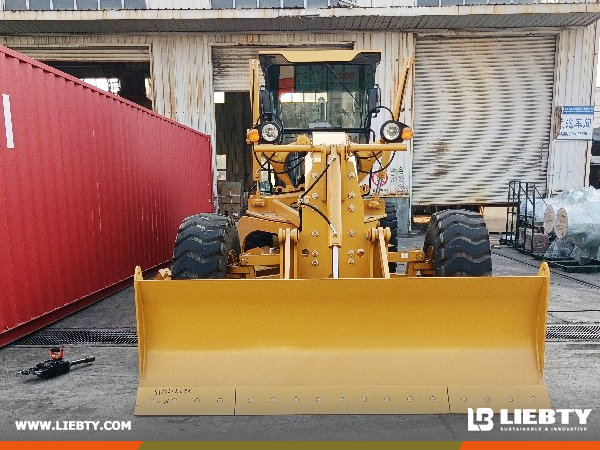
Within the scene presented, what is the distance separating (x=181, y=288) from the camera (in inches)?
140

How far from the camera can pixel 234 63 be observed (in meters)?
14.8

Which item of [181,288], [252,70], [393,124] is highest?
[252,70]

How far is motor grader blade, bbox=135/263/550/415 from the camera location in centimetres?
341

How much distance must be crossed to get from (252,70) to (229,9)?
8596 mm

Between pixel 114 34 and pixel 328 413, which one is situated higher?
pixel 114 34

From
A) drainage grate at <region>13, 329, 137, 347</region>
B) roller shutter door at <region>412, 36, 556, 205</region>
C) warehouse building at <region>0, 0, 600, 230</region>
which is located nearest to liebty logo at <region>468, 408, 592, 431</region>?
drainage grate at <region>13, 329, 137, 347</region>

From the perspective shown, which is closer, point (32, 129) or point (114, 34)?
point (32, 129)

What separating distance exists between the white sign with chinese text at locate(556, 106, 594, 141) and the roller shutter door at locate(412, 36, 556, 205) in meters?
0.43

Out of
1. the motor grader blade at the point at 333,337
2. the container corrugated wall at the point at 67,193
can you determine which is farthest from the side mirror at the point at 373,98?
the container corrugated wall at the point at 67,193

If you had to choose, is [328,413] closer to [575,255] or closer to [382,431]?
[382,431]

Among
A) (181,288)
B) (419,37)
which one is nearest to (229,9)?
(419,37)

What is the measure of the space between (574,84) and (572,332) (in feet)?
40.1

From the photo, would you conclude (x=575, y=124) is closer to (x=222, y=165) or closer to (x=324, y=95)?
(x=324, y=95)

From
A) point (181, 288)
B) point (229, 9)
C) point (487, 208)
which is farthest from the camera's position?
point (487, 208)
